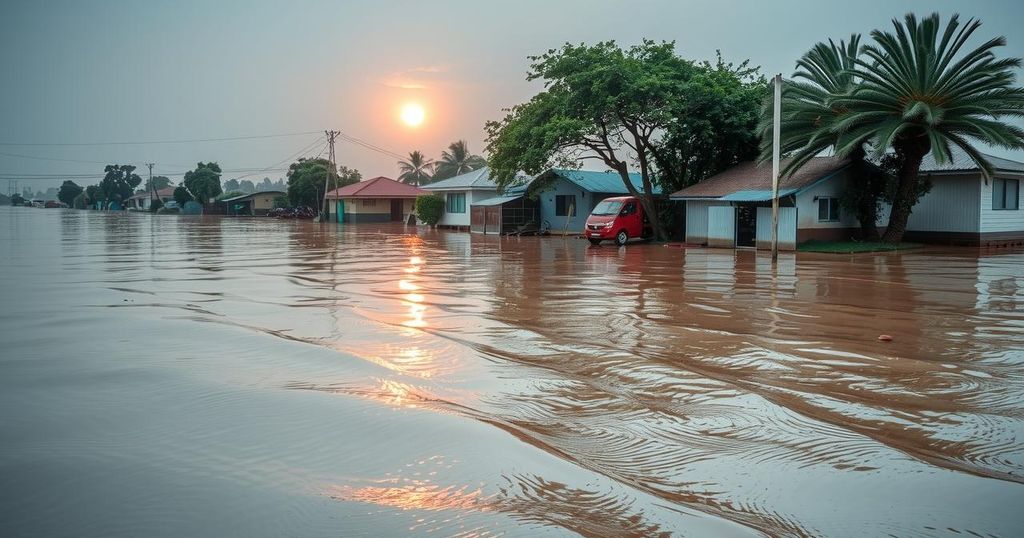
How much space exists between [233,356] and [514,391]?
12.1ft

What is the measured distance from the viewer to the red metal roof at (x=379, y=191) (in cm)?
6888

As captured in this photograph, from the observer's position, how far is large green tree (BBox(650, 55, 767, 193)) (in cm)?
3319

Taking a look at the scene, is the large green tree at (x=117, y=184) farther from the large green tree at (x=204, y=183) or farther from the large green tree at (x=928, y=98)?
the large green tree at (x=928, y=98)

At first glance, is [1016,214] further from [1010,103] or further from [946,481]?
[946,481]

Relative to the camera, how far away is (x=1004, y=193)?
31594 millimetres

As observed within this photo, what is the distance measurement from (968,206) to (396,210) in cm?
4967

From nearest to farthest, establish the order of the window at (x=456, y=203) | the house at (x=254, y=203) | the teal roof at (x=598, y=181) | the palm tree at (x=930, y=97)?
the palm tree at (x=930, y=97) < the teal roof at (x=598, y=181) < the window at (x=456, y=203) < the house at (x=254, y=203)

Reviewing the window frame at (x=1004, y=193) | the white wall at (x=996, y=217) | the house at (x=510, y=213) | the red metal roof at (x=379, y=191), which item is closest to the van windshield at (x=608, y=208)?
the house at (x=510, y=213)

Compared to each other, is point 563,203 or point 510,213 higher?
point 563,203

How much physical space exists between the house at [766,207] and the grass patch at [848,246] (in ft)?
1.11

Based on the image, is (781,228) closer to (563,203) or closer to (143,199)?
(563,203)

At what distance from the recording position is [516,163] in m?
35.9

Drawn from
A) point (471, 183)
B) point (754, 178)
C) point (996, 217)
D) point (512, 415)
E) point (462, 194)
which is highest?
point (471, 183)

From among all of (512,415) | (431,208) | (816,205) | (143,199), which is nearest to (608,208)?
(816,205)
